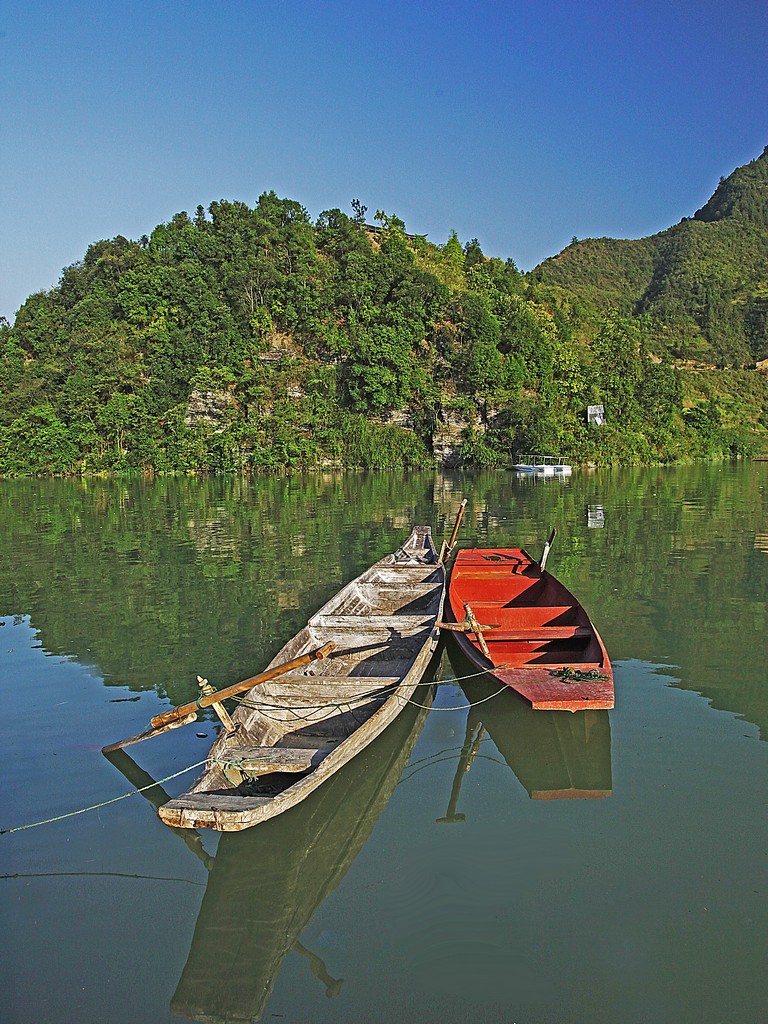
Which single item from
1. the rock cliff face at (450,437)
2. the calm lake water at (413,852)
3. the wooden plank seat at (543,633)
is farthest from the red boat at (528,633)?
the rock cliff face at (450,437)

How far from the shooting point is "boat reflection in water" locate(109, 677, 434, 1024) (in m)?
3.90

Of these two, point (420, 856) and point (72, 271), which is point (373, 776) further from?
point (72, 271)

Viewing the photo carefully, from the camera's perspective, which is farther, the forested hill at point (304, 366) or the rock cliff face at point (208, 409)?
A: the rock cliff face at point (208, 409)

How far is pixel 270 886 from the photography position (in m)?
4.74

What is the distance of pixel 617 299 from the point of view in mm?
112125

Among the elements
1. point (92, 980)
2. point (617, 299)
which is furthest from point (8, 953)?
point (617, 299)

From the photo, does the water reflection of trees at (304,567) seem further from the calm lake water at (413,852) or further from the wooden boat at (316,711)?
the wooden boat at (316,711)

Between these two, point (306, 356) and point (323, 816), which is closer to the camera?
point (323, 816)

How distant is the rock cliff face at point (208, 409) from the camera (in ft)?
164

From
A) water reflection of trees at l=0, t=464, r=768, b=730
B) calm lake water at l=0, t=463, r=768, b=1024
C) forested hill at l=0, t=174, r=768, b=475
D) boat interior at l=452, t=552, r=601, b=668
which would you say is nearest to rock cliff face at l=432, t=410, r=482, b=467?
forested hill at l=0, t=174, r=768, b=475

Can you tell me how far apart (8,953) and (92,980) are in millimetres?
604

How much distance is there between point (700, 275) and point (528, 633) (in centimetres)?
10471

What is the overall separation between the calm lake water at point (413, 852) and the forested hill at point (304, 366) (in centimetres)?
3935

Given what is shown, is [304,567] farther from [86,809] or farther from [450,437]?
[450,437]
